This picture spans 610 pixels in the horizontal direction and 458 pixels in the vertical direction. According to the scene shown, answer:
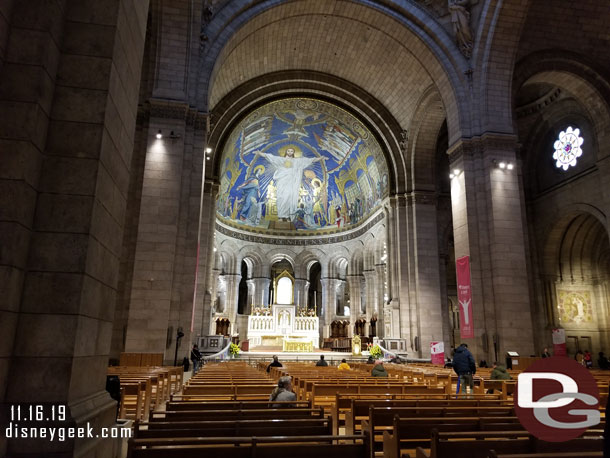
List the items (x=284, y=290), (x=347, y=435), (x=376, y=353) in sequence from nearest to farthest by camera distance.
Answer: (x=347, y=435)
(x=376, y=353)
(x=284, y=290)

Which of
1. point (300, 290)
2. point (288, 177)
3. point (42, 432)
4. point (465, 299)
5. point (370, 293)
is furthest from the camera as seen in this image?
point (300, 290)

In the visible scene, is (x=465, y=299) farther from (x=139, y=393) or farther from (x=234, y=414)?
(x=234, y=414)

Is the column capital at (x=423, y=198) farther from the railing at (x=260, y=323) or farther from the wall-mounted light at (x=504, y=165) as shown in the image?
the railing at (x=260, y=323)

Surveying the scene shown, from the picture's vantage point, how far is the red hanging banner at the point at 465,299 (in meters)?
15.5

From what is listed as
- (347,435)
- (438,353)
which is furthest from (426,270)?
(347,435)

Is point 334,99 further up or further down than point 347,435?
further up

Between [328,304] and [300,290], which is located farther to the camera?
[300,290]

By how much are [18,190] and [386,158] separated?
2305 centimetres

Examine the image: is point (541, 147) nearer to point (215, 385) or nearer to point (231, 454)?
point (215, 385)

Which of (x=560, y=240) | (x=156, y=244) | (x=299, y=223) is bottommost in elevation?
(x=156, y=244)

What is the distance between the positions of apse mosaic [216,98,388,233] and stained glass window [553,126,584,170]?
898 centimetres

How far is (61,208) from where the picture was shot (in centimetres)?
369

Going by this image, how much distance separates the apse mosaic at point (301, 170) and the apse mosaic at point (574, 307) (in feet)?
35.9

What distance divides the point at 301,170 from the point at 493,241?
63.6 ft
